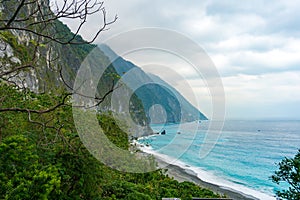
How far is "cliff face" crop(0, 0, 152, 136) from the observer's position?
10.9 ft

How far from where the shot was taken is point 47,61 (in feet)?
11.5

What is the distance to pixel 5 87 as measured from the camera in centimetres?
620

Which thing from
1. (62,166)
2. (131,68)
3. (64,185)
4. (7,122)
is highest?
(131,68)

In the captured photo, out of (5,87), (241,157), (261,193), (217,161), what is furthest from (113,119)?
(241,157)

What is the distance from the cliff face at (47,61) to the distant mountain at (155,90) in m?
0.22

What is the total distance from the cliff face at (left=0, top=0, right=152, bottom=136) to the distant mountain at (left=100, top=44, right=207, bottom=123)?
22cm

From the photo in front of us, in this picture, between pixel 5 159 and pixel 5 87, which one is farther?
pixel 5 87

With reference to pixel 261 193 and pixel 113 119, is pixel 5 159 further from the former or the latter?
pixel 261 193

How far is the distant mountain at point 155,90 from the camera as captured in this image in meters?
4.92

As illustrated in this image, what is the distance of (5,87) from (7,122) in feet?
5.80

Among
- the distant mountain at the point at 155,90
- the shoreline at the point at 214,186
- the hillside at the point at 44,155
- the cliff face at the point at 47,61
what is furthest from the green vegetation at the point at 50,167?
the shoreline at the point at 214,186

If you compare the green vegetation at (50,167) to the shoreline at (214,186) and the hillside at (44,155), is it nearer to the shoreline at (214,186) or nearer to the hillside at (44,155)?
the hillside at (44,155)

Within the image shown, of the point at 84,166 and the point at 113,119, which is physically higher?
the point at 113,119

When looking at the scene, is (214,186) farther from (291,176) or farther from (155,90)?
(155,90)
